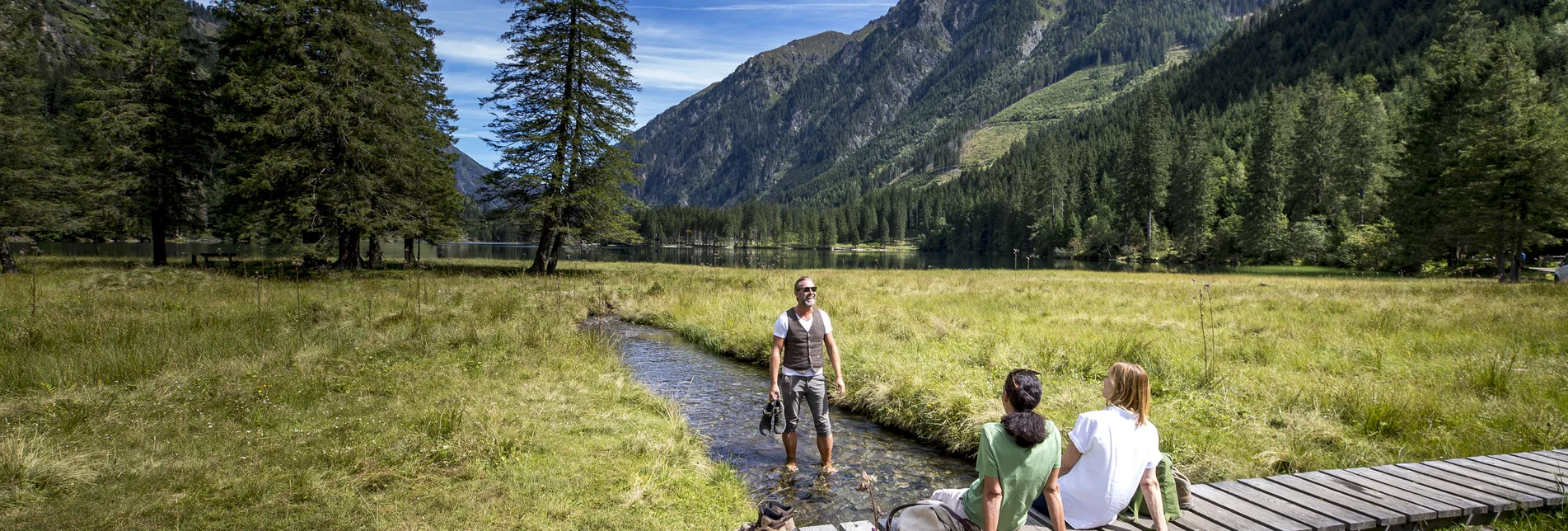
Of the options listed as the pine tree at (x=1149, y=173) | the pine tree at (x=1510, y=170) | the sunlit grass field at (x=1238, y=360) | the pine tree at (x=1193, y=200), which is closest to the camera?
the sunlit grass field at (x=1238, y=360)

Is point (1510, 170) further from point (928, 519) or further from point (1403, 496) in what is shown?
point (928, 519)

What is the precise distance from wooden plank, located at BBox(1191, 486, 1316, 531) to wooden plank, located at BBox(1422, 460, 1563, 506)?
2036 mm

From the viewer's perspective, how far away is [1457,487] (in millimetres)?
4645

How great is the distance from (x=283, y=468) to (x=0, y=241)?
79.5ft

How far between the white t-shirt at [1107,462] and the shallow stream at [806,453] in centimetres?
232

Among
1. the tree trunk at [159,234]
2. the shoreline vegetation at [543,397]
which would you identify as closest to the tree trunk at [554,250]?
the shoreline vegetation at [543,397]

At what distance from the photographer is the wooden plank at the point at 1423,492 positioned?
429 centimetres

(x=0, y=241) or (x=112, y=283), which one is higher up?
(x=0, y=241)

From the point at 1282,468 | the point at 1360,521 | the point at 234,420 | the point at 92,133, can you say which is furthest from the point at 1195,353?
the point at 92,133

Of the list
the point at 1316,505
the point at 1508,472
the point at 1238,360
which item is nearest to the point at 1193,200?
the point at 1238,360

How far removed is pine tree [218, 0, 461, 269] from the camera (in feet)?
64.5

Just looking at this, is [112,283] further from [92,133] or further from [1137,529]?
[1137,529]

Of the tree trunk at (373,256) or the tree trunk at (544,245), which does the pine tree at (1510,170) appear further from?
the tree trunk at (373,256)

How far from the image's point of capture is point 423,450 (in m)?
5.80
